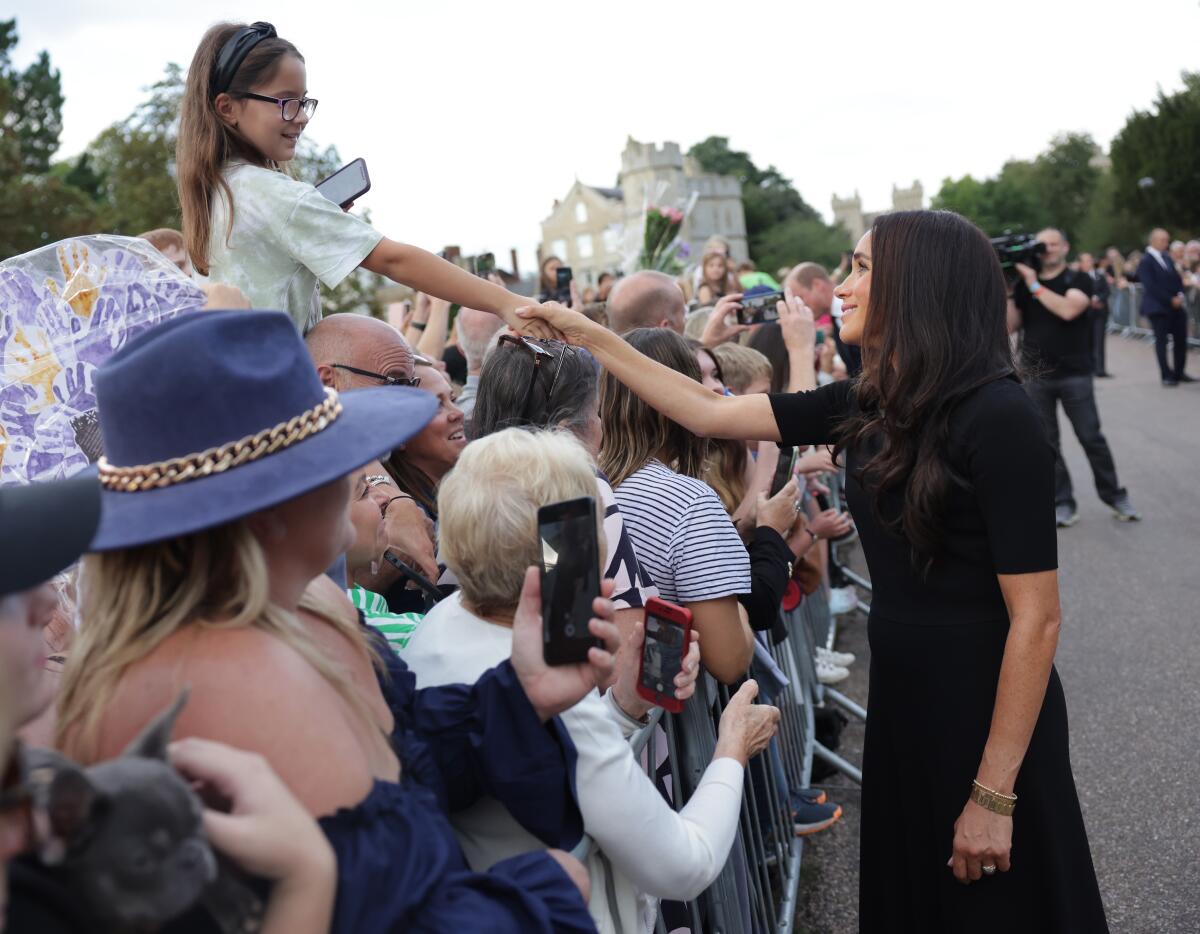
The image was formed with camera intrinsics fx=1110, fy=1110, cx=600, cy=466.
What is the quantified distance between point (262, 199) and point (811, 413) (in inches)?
61.7

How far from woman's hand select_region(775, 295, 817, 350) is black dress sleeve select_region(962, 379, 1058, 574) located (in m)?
1.47

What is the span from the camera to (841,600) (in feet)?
25.1

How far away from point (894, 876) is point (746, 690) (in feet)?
2.54

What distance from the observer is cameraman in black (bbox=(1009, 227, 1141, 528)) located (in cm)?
913

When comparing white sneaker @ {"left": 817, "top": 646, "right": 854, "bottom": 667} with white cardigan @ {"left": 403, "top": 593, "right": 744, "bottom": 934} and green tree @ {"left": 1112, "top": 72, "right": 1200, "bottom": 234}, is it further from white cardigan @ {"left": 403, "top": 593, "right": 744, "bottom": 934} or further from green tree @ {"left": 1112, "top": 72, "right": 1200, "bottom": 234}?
green tree @ {"left": 1112, "top": 72, "right": 1200, "bottom": 234}

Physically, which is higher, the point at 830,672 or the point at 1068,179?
the point at 1068,179

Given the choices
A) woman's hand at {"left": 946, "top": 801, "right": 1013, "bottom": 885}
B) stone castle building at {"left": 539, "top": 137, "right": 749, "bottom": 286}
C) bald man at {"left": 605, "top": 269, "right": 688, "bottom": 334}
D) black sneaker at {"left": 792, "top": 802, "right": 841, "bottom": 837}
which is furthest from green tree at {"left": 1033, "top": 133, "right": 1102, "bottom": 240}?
woman's hand at {"left": 946, "top": 801, "right": 1013, "bottom": 885}

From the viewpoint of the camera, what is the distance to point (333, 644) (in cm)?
169

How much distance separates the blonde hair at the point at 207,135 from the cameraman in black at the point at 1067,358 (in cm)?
745

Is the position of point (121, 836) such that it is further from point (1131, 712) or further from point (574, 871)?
point (1131, 712)

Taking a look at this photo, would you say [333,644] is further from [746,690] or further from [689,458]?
[689,458]

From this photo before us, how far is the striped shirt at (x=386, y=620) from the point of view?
2365mm

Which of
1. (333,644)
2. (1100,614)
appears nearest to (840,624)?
(1100,614)

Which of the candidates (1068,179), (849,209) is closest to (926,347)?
(1068,179)
